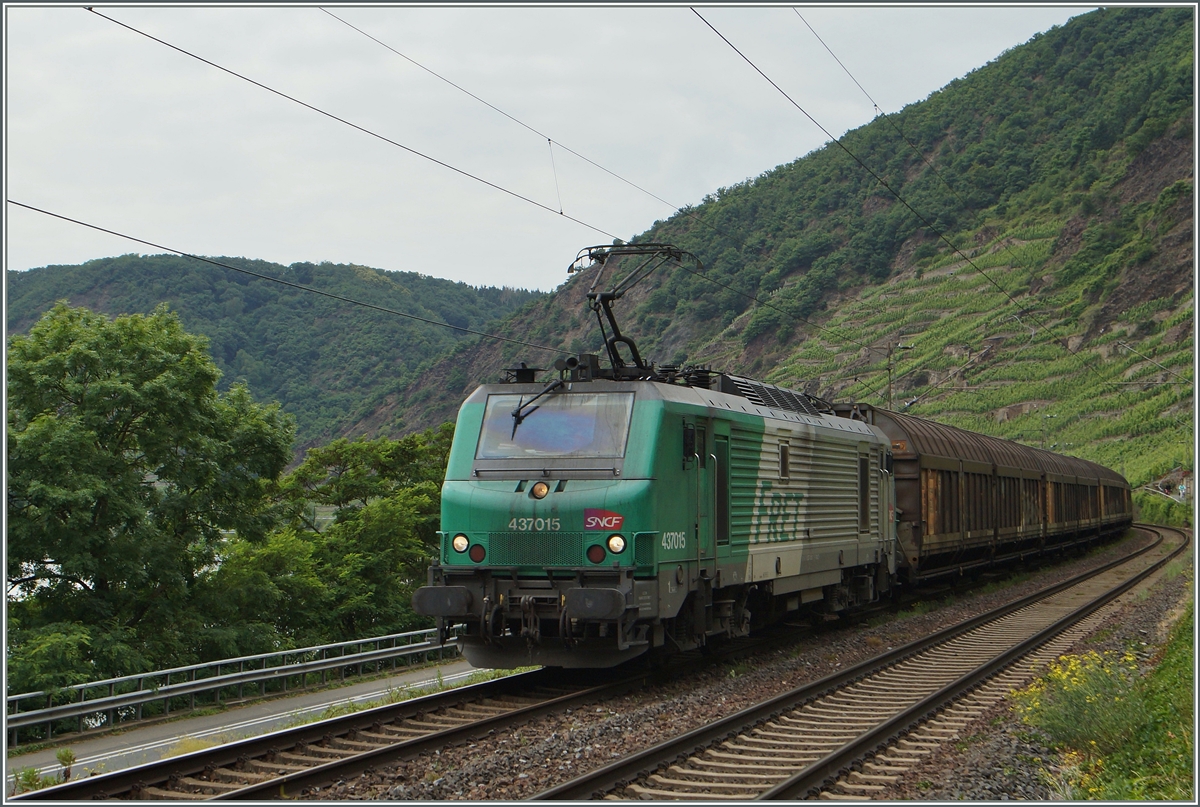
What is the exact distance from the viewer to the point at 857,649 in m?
16.0

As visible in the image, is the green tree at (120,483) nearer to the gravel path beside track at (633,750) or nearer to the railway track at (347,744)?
the railway track at (347,744)

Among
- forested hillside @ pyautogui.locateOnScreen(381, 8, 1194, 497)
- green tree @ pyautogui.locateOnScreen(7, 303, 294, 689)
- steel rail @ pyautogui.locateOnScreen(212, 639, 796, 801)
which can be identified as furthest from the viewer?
forested hillside @ pyautogui.locateOnScreen(381, 8, 1194, 497)

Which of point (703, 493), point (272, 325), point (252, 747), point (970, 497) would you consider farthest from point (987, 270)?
point (252, 747)

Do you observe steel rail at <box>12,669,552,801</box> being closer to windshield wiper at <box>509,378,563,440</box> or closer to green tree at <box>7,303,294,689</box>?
windshield wiper at <box>509,378,563,440</box>

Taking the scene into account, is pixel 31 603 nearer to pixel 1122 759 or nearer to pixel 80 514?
pixel 80 514

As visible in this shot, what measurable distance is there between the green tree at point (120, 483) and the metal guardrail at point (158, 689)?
0.64m

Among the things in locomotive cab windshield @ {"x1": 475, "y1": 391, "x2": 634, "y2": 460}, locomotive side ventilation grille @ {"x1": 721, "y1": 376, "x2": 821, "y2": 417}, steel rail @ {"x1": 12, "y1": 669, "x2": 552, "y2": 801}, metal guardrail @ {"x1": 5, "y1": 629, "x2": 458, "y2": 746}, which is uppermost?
locomotive side ventilation grille @ {"x1": 721, "y1": 376, "x2": 821, "y2": 417}

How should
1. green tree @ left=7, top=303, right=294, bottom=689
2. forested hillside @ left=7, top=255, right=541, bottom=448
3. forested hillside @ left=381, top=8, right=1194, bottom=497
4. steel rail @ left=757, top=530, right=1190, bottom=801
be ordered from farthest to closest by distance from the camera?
forested hillside @ left=7, top=255, right=541, bottom=448
forested hillside @ left=381, top=8, right=1194, bottom=497
green tree @ left=7, top=303, right=294, bottom=689
steel rail @ left=757, top=530, right=1190, bottom=801

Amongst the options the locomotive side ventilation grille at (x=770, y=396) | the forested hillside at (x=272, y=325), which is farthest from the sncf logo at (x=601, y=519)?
the forested hillside at (x=272, y=325)

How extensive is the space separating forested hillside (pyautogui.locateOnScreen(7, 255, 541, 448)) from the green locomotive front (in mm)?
84349

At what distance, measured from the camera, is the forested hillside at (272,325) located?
101 metres

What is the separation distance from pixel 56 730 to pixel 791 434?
34.0 feet

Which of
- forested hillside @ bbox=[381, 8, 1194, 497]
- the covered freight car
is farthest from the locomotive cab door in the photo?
forested hillside @ bbox=[381, 8, 1194, 497]

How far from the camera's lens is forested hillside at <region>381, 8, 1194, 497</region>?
8019 centimetres
